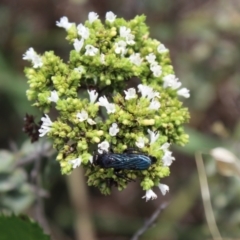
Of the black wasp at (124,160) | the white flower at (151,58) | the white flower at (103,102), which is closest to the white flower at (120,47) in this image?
the white flower at (151,58)

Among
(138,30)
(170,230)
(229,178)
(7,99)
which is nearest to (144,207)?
(170,230)

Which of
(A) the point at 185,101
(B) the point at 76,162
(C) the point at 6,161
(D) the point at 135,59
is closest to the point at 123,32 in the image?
(D) the point at 135,59

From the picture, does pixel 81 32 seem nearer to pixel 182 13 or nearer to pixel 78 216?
pixel 78 216

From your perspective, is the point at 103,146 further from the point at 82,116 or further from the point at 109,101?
the point at 109,101

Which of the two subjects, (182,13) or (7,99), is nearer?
(7,99)

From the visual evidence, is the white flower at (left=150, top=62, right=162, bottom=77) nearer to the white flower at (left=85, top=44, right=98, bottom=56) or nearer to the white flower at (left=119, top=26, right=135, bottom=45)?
the white flower at (left=119, top=26, right=135, bottom=45)

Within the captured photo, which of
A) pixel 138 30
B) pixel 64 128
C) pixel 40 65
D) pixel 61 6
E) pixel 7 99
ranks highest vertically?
pixel 61 6

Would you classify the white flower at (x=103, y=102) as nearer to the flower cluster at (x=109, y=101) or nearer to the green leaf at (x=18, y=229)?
the flower cluster at (x=109, y=101)
